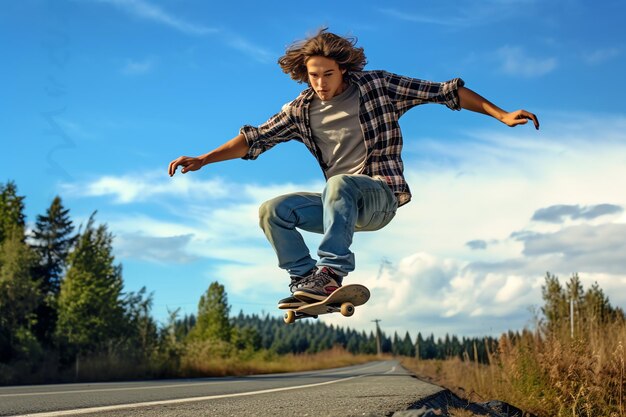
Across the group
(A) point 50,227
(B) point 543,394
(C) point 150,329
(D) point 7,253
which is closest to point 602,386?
(B) point 543,394

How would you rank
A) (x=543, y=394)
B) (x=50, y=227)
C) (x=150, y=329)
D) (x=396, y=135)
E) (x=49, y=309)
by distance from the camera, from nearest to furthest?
1. (x=396, y=135)
2. (x=543, y=394)
3. (x=150, y=329)
4. (x=49, y=309)
5. (x=50, y=227)

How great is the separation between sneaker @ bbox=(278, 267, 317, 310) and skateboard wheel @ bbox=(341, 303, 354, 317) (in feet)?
0.93

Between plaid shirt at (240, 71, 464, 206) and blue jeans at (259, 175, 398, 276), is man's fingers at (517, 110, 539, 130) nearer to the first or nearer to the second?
plaid shirt at (240, 71, 464, 206)

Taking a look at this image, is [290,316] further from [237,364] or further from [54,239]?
[54,239]

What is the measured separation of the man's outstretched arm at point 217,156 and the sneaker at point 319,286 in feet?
4.21

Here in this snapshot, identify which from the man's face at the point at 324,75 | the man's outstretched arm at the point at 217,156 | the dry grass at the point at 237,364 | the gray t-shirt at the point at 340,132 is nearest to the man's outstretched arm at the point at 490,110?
the gray t-shirt at the point at 340,132

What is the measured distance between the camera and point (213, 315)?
148 ft

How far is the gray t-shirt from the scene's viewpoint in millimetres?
4674

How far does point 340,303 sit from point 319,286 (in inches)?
6.6

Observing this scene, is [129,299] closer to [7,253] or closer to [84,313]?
[84,313]

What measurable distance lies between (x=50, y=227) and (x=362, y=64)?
53.7 meters

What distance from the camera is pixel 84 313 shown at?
29438 mm

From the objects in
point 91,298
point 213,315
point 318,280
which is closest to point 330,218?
point 318,280

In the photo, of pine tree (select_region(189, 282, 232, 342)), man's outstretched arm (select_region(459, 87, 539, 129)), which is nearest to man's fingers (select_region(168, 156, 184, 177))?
man's outstretched arm (select_region(459, 87, 539, 129))
